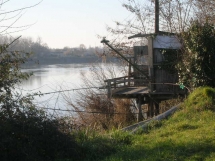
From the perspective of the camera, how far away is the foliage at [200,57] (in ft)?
51.2

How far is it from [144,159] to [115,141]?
1760 millimetres

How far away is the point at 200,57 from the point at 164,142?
321 inches

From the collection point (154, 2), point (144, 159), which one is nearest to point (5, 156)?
point (144, 159)

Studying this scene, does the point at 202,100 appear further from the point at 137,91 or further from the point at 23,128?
the point at 137,91

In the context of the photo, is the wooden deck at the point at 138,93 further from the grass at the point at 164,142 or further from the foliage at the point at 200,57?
the grass at the point at 164,142

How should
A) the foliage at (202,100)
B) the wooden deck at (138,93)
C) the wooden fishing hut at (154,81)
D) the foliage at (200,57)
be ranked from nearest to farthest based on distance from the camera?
1. the foliage at (202,100)
2. the foliage at (200,57)
3. the wooden deck at (138,93)
4. the wooden fishing hut at (154,81)

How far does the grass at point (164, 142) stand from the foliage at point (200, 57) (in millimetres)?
3912

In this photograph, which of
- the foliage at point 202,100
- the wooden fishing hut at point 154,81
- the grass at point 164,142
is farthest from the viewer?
the wooden fishing hut at point 154,81

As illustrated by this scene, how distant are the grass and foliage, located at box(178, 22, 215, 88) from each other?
12.8 ft

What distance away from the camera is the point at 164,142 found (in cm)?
859

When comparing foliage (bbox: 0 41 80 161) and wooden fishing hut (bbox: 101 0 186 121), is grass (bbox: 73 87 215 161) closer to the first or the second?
foliage (bbox: 0 41 80 161)

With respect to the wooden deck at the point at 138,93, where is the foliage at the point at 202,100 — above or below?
above

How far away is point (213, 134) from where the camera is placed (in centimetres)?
901

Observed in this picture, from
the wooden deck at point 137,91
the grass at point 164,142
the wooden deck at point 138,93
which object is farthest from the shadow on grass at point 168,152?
the wooden deck at point 138,93
